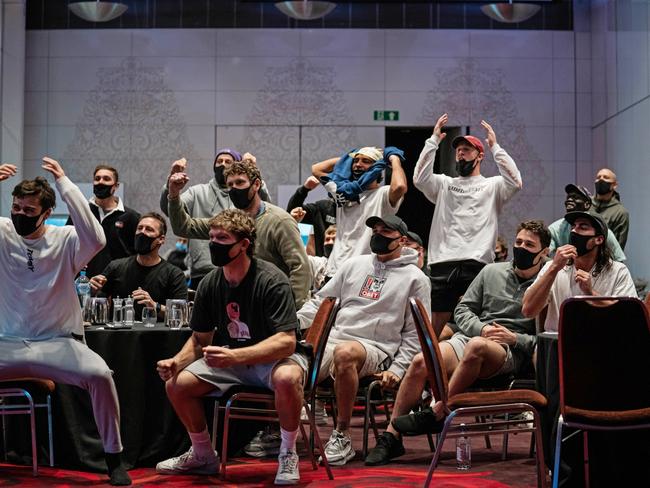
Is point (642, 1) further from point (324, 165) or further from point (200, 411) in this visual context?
point (200, 411)

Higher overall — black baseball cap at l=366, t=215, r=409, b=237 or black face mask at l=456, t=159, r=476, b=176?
black face mask at l=456, t=159, r=476, b=176

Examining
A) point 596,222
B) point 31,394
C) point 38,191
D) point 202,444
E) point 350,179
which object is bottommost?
point 202,444

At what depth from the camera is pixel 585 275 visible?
4621mm

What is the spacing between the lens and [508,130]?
1124cm

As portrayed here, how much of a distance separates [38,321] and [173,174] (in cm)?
117

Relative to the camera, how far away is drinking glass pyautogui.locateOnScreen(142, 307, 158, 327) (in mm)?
4883

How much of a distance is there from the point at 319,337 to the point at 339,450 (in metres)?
0.70

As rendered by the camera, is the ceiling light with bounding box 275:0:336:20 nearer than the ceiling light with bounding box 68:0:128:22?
Yes

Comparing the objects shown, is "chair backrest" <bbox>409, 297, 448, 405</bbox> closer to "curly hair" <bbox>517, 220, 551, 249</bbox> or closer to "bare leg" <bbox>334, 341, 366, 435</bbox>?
"bare leg" <bbox>334, 341, 366, 435</bbox>

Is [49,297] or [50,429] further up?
[49,297]

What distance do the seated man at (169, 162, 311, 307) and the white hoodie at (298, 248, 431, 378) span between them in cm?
20

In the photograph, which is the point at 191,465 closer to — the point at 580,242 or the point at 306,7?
the point at 580,242

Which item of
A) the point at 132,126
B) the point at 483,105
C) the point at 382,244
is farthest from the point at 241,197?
the point at 483,105

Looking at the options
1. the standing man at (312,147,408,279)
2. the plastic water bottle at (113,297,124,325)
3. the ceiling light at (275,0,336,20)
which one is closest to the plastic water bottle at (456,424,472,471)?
the standing man at (312,147,408,279)
